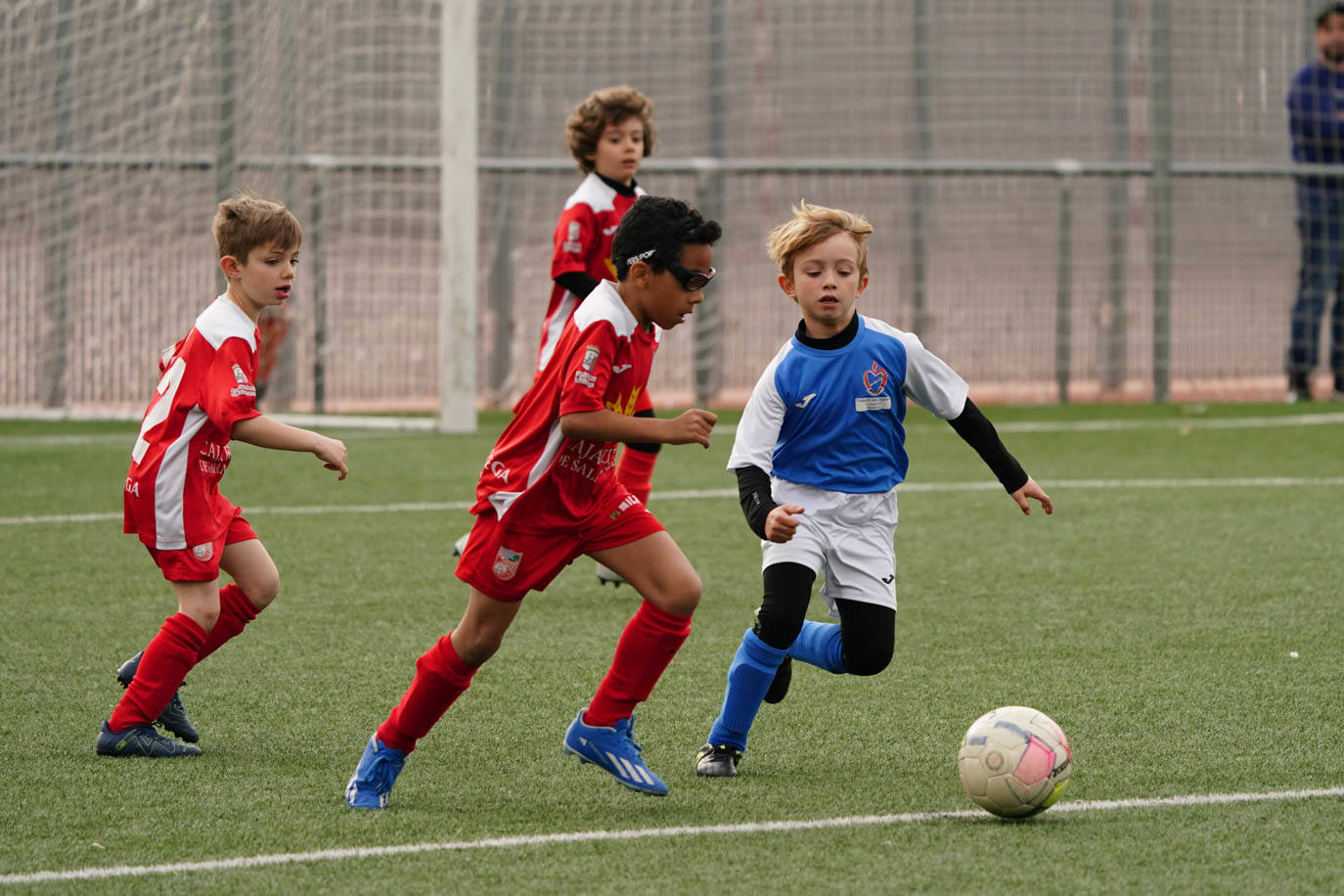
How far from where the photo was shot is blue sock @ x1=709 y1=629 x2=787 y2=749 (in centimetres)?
389

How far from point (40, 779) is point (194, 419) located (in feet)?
2.85

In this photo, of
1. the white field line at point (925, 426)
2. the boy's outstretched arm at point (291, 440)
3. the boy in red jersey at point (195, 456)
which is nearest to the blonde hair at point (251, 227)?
the boy in red jersey at point (195, 456)

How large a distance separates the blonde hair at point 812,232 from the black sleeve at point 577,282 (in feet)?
7.35

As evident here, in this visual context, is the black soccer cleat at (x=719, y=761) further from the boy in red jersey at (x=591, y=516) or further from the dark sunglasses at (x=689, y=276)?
the dark sunglasses at (x=689, y=276)

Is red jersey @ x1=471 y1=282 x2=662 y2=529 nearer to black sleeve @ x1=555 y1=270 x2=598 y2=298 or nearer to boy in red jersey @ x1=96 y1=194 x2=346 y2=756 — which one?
boy in red jersey @ x1=96 y1=194 x2=346 y2=756

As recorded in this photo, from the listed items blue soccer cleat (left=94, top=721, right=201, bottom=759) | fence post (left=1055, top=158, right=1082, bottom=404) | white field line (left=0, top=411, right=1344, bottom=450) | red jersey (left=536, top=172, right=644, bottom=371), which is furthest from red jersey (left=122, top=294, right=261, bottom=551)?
fence post (left=1055, top=158, right=1082, bottom=404)

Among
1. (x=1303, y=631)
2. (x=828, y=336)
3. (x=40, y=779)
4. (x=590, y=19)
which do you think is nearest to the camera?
(x=40, y=779)

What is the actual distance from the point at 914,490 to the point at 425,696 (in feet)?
16.4

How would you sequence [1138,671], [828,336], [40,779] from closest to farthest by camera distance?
[40,779], [828,336], [1138,671]

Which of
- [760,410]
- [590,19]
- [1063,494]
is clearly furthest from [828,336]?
[590,19]

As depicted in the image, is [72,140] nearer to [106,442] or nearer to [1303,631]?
[106,442]

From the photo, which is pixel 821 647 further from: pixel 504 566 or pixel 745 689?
pixel 504 566

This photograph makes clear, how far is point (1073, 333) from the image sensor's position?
1338 centimetres

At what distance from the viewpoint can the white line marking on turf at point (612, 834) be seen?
10.3 ft
